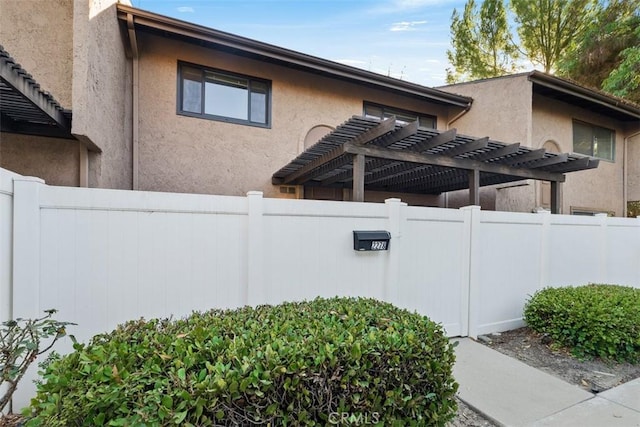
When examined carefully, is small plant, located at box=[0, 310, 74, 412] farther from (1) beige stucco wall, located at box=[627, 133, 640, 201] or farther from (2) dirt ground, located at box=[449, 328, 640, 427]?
(1) beige stucco wall, located at box=[627, 133, 640, 201]

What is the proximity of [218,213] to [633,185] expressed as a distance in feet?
48.6

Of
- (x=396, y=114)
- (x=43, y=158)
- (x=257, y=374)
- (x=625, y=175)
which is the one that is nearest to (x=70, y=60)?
(x=43, y=158)

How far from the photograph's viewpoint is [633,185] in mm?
11609

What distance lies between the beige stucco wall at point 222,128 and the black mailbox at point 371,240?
13.7 ft

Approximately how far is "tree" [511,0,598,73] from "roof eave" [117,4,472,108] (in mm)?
10209

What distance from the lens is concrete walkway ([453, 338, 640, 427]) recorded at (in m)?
3.20

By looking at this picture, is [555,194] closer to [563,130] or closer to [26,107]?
[563,130]

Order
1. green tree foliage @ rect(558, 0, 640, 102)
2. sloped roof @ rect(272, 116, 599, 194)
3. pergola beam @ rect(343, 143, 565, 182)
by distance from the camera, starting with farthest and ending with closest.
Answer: green tree foliage @ rect(558, 0, 640, 102), pergola beam @ rect(343, 143, 565, 182), sloped roof @ rect(272, 116, 599, 194)

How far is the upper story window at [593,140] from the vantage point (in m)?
10.9

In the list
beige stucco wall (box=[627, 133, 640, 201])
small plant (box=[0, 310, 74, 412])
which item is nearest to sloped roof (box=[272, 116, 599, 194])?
small plant (box=[0, 310, 74, 412])

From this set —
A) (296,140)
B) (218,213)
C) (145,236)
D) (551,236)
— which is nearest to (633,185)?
(551,236)

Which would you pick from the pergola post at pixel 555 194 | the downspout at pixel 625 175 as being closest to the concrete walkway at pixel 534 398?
the pergola post at pixel 555 194

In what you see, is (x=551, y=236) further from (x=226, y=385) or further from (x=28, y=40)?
(x=28, y=40)

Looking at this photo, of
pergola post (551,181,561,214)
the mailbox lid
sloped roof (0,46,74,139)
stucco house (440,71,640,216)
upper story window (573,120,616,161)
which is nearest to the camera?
sloped roof (0,46,74,139)
